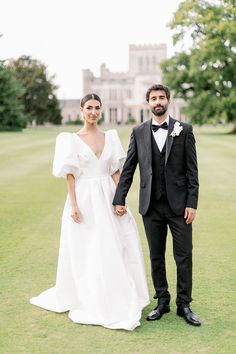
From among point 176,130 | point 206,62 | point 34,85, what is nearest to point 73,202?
point 176,130

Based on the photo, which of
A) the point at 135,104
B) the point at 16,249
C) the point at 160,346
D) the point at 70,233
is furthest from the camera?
the point at 135,104

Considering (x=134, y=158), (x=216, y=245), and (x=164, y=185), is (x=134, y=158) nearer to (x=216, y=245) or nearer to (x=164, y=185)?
(x=164, y=185)

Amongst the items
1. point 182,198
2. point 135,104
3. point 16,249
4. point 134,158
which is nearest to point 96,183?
point 134,158

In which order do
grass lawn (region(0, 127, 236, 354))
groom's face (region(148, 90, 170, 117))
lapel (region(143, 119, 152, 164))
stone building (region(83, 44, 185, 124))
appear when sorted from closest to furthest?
1. grass lawn (region(0, 127, 236, 354))
2. groom's face (region(148, 90, 170, 117))
3. lapel (region(143, 119, 152, 164))
4. stone building (region(83, 44, 185, 124))

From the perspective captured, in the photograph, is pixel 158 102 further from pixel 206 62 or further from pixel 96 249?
pixel 206 62

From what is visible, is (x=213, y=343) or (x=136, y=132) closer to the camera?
(x=213, y=343)

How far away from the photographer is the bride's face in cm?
484

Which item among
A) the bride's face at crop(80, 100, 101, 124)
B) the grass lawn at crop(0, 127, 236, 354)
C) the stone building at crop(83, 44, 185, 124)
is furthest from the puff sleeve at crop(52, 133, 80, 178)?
the stone building at crop(83, 44, 185, 124)

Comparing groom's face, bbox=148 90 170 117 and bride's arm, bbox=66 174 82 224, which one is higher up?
groom's face, bbox=148 90 170 117

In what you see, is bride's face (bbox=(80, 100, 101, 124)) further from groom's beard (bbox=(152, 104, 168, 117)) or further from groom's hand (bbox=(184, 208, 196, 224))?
groom's hand (bbox=(184, 208, 196, 224))

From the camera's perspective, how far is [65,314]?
496 centimetres

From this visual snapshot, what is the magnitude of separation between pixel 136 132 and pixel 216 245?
10.8ft

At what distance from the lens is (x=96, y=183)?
4906 mm

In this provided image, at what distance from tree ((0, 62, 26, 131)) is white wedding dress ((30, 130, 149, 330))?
50.7m
